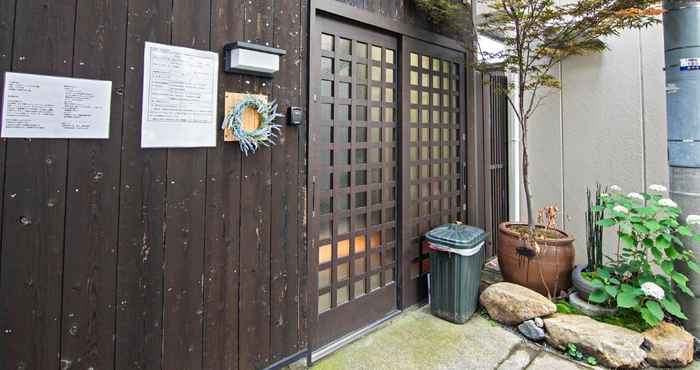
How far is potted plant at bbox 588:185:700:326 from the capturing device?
7.87 feet

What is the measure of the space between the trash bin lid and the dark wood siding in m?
1.15

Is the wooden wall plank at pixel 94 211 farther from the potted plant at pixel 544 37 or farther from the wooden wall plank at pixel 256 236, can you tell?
the potted plant at pixel 544 37

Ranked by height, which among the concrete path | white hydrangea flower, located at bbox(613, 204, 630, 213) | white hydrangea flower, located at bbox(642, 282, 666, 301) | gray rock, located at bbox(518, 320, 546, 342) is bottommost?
the concrete path

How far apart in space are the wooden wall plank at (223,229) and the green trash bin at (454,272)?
163 cm

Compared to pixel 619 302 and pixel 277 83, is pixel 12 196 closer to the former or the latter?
pixel 277 83

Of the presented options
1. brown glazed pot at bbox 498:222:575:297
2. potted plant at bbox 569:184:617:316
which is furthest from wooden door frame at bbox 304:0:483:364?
potted plant at bbox 569:184:617:316

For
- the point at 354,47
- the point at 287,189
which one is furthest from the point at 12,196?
Answer: the point at 354,47

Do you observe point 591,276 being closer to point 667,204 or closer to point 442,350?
point 667,204

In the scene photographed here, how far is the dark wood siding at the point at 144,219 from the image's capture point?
1.46m

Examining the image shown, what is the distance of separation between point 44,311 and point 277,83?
5.18ft

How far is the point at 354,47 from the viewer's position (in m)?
2.71

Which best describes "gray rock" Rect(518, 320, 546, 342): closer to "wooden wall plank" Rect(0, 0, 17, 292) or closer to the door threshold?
the door threshold

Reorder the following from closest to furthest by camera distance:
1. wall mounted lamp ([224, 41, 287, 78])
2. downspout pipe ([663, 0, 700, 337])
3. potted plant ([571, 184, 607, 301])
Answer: wall mounted lamp ([224, 41, 287, 78]) → downspout pipe ([663, 0, 700, 337]) → potted plant ([571, 184, 607, 301])

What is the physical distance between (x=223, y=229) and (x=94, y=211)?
60cm
